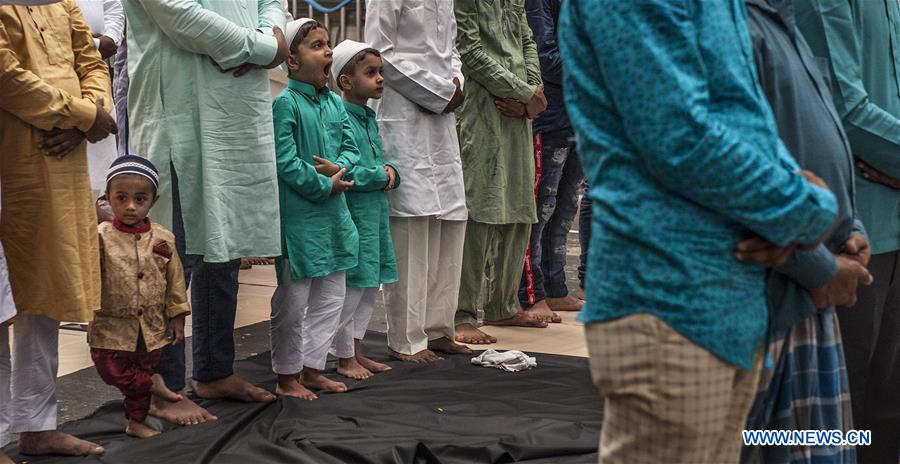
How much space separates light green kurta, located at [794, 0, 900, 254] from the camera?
8.14 ft

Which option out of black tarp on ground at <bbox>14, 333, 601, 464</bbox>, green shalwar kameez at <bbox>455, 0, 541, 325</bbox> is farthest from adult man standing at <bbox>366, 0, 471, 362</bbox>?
black tarp on ground at <bbox>14, 333, 601, 464</bbox>

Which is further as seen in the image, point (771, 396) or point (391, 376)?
point (391, 376)

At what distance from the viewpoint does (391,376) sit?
177 inches

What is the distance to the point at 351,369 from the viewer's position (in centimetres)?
449

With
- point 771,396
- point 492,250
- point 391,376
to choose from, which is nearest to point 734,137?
point 771,396

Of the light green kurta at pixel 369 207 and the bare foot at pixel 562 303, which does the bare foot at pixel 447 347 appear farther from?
the bare foot at pixel 562 303

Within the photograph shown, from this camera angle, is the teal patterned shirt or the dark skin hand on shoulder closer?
the teal patterned shirt

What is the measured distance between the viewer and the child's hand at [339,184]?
4070 millimetres

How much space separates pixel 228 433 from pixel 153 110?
120 centimetres

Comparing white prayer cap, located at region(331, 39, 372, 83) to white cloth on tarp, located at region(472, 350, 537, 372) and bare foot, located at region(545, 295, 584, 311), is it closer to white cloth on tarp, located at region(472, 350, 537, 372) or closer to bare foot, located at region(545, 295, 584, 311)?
white cloth on tarp, located at region(472, 350, 537, 372)

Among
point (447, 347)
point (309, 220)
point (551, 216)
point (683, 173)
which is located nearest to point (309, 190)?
point (309, 220)

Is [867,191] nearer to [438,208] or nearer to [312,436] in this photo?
[312,436]

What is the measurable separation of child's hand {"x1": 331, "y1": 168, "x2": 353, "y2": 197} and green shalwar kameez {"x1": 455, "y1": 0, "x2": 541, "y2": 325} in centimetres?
127

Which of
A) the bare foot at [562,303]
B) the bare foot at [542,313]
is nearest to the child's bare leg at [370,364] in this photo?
the bare foot at [542,313]
